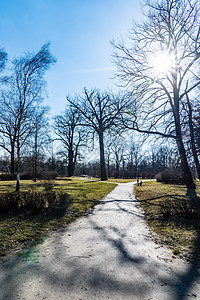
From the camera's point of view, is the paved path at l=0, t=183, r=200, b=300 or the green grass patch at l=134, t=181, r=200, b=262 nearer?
the paved path at l=0, t=183, r=200, b=300

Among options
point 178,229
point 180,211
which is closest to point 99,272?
point 178,229

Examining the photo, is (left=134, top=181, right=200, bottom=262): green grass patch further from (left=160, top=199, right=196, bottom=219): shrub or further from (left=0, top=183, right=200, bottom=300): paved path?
(left=0, top=183, right=200, bottom=300): paved path

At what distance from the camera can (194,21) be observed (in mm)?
10508

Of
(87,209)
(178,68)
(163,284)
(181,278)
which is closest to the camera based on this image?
(163,284)

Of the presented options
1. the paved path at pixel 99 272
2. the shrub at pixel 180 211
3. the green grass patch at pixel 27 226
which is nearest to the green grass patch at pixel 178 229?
the shrub at pixel 180 211

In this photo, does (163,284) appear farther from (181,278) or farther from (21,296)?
(21,296)

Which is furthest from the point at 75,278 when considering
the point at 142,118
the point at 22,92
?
the point at 142,118

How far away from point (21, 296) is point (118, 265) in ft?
4.86

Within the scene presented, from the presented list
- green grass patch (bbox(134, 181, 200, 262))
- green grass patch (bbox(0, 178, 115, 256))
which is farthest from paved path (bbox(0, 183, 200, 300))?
green grass patch (bbox(0, 178, 115, 256))

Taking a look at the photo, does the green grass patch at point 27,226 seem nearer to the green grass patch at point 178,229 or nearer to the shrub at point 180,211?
the green grass patch at point 178,229

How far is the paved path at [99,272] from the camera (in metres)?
2.09

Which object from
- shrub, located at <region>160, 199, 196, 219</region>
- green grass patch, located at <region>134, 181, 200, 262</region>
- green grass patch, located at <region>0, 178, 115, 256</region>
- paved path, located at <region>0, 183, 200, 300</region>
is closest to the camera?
paved path, located at <region>0, 183, 200, 300</region>

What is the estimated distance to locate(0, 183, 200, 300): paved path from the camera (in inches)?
82.4

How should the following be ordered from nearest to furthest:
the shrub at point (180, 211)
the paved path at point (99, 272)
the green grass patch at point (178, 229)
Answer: the paved path at point (99, 272) → the green grass patch at point (178, 229) → the shrub at point (180, 211)
